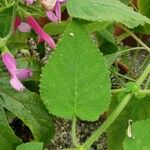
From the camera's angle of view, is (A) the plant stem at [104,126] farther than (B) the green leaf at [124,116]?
No

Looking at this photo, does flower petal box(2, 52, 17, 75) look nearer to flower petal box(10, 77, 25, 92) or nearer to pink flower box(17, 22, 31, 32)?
flower petal box(10, 77, 25, 92)

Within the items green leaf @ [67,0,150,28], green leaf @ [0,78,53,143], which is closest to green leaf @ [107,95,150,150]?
green leaf @ [0,78,53,143]

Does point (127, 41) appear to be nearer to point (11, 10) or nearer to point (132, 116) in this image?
point (132, 116)

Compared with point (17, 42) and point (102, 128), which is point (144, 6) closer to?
point (17, 42)

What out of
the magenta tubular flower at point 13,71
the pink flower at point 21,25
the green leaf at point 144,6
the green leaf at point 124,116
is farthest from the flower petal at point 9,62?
the green leaf at point 144,6

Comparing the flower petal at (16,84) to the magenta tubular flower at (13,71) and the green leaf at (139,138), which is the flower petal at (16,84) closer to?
the magenta tubular flower at (13,71)

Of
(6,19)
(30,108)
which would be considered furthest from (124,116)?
(6,19)
